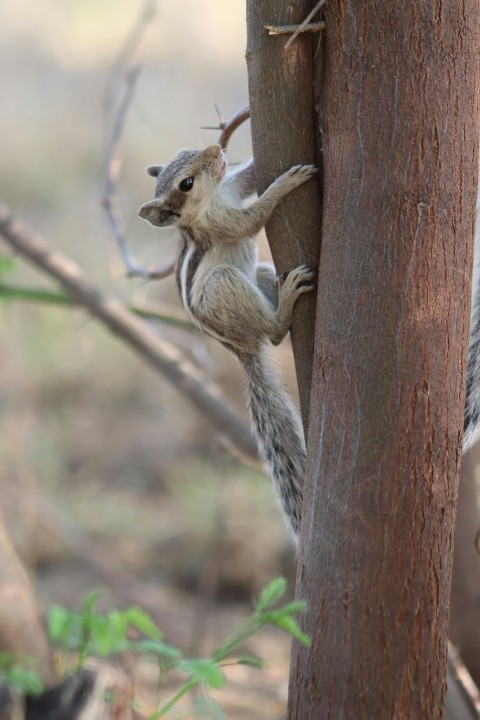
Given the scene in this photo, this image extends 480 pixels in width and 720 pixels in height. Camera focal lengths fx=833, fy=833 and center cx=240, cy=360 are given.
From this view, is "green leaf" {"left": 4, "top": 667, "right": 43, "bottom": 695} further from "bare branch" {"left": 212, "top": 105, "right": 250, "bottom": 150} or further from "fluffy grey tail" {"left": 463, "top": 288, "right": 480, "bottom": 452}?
"bare branch" {"left": 212, "top": 105, "right": 250, "bottom": 150}

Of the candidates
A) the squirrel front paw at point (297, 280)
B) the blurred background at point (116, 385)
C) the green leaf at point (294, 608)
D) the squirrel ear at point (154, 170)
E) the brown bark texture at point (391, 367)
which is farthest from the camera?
the blurred background at point (116, 385)

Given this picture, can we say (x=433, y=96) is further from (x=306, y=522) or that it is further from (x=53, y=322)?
(x=53, y=322)

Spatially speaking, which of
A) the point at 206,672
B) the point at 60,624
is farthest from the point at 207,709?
the point at 60,624

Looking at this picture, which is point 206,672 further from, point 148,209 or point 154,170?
point 154,170

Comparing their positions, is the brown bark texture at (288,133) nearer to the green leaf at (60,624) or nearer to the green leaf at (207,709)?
the green leaf at (207,709)

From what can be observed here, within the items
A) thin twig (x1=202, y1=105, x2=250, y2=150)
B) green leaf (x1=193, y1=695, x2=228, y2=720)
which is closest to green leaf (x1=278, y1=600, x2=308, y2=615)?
green leaf (x1=193, y1=695, x2=228, y2=720)

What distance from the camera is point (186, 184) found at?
2988 mm

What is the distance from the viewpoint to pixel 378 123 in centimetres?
187

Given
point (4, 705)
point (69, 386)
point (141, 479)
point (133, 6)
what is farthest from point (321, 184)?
point (133, 6)

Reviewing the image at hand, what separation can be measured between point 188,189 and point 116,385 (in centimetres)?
678

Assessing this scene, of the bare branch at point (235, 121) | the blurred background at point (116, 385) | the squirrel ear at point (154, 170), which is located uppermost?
the bare branch at point (235, 121)

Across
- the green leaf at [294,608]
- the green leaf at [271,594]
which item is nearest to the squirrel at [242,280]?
the green leaf at [271,594]

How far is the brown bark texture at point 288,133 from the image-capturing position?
1.98 metres

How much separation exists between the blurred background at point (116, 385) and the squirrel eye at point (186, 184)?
0.31 meters
